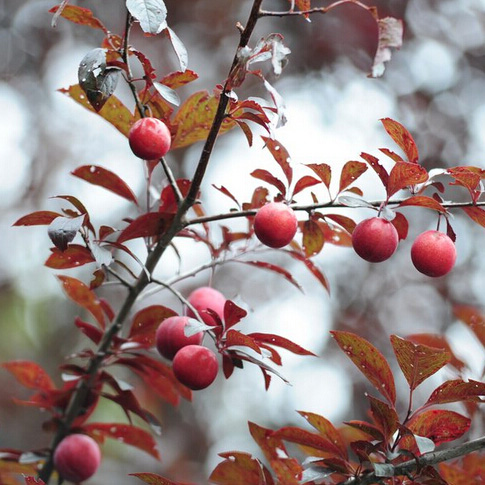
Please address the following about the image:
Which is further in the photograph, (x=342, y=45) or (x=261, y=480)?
(x=342, y=45)

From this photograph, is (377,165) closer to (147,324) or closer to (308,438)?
(308,438)

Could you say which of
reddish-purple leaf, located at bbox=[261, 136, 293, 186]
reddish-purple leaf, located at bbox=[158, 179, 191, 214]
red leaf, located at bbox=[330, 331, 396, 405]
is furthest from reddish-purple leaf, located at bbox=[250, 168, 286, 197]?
red leaf, located at bbox=[330, 331, 396, 405]

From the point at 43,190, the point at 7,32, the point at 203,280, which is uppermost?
the point at 7,32

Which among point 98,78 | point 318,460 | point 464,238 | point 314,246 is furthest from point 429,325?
point 98,78

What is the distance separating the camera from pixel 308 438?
86cm

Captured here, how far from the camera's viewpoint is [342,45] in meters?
2.87

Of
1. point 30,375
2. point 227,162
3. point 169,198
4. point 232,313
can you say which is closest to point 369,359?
point 232,313

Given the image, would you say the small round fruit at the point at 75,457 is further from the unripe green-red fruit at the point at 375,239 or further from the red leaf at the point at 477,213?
the red leaf at the point at 477,213

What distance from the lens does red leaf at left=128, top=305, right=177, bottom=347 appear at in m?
1.07

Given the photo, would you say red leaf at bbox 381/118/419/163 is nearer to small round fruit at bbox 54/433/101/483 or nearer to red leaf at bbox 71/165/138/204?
red leaf at bbox 71/165/138/204

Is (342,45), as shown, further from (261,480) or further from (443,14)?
(261,480)

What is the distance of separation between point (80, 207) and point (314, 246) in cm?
35

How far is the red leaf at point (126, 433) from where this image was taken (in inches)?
45.7

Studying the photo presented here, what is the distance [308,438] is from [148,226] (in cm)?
36
